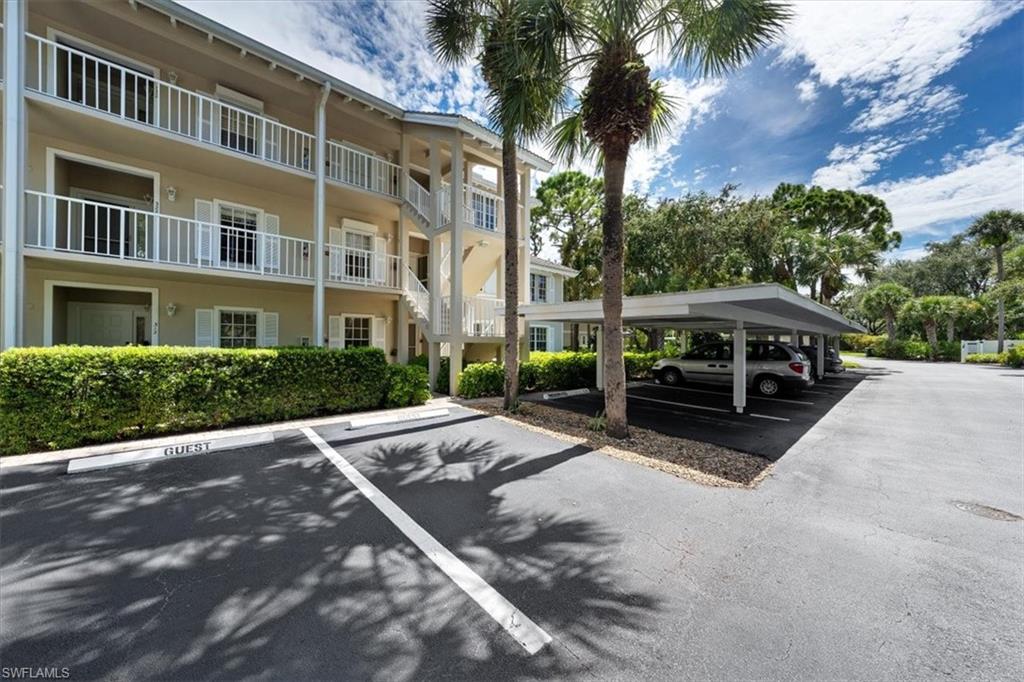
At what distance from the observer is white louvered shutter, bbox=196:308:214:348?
33.8 ft

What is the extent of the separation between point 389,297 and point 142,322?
6443 mm

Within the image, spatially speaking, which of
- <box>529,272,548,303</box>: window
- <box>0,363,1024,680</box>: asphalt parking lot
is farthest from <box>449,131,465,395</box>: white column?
<box>529,272,548,303</box>: window

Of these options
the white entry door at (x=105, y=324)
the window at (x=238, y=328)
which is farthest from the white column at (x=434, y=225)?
the white entry door at (x=105, y=324)

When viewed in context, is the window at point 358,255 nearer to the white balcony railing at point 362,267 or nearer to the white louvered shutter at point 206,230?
the white balcony railing at point 362,267

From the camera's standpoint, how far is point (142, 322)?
33.7 ft

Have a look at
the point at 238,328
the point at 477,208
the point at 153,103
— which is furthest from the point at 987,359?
the point at 153,103

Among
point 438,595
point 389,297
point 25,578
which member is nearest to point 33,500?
point 25,578

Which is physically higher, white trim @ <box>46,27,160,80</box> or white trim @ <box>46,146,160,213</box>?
white trim @ <box>46,27,160,80</box>

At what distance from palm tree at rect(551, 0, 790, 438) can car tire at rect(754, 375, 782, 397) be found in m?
8.21

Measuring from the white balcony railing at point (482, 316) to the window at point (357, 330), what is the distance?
A: 380 centimetres

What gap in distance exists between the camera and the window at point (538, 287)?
63.4 ft

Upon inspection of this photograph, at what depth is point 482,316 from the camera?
41.3 feet

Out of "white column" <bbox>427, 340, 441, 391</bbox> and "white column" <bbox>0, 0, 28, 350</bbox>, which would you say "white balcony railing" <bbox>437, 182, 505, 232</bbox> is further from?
"white column" <bbox>0, 0, 28, 350</bbox>

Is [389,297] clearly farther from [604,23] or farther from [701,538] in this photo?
[701,538]
